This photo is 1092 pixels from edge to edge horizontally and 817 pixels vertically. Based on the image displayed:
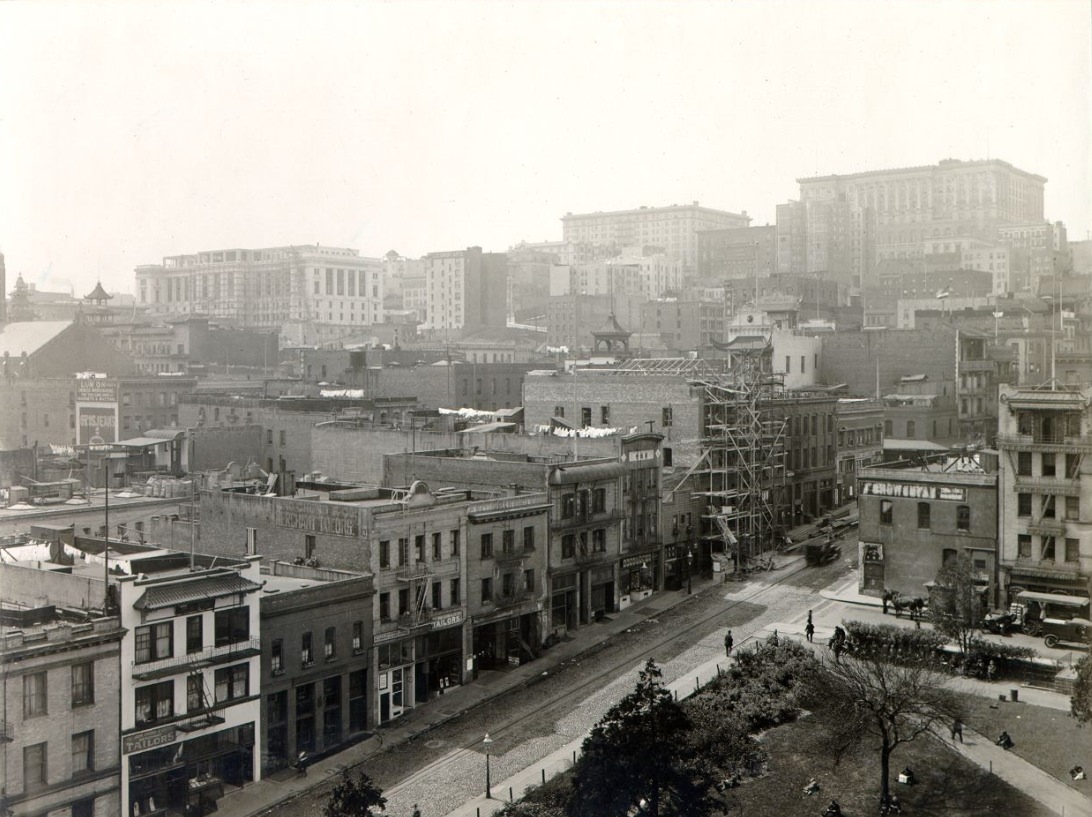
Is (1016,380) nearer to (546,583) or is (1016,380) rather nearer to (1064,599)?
(1064,599)

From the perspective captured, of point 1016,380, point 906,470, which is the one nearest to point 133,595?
point 906,470

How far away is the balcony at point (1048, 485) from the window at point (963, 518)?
309cm

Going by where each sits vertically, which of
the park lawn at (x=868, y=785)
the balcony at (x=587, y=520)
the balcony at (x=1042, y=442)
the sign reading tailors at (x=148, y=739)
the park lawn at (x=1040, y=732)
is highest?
the balcony at (x=1042, y=442)

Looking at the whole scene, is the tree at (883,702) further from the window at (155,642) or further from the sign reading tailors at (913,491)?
the window at (155,642)

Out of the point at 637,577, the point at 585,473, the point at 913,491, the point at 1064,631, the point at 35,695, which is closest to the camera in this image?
the point at 35,695

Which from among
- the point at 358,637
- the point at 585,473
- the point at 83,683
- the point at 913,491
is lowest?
the point at 358,637

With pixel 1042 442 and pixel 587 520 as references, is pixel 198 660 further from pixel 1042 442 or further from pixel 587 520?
pixel 1042 442

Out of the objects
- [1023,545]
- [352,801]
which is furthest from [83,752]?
[1023,545]

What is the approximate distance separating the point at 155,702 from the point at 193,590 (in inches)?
158

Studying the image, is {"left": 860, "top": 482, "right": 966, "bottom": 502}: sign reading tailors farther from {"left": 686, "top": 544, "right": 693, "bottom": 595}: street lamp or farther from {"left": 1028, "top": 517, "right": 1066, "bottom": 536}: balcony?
{"left": 686, "top": 544, "right": 693, "bottom": 595}: street lamp

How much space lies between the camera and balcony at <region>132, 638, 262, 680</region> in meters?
37.6

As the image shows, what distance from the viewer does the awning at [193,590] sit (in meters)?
37.7

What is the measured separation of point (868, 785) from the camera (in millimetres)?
38562

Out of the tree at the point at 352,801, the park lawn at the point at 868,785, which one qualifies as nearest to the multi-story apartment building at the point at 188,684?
the tree at the point at 352,801
